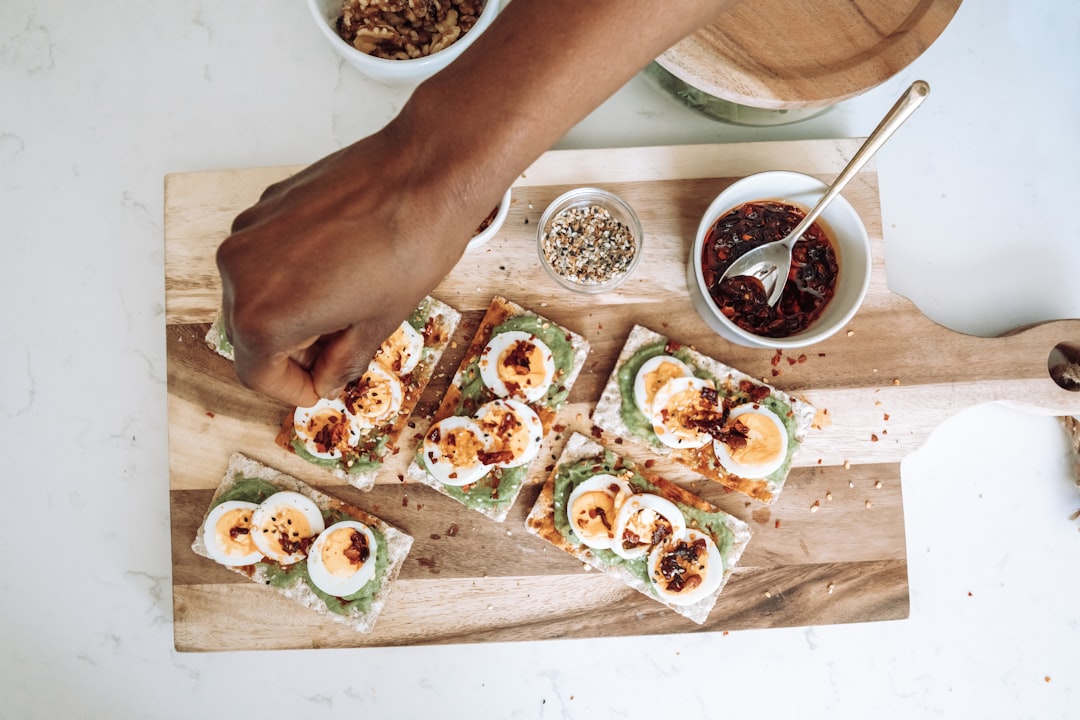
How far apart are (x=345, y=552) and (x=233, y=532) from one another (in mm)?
454

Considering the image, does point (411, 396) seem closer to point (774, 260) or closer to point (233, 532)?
point (233, 532)

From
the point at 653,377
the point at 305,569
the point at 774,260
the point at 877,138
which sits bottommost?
the point at 305,569

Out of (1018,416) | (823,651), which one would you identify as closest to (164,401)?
(823,651)

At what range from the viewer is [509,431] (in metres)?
2.71

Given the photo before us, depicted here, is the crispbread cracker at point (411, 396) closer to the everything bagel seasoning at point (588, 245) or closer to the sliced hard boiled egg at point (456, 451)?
the sliced hard boiled egg at point (456, 451)

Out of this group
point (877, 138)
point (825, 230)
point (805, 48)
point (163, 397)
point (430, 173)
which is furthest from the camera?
point (163, 397)

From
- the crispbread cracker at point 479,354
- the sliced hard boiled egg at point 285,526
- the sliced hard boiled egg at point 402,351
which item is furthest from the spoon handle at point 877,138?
the sliced hard boiled egg at point 285,526

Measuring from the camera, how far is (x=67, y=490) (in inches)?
117

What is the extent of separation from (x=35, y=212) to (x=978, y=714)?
4535 millimetres

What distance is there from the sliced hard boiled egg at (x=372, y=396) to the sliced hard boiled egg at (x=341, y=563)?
44cm

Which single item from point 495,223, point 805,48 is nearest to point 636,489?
point 495,223

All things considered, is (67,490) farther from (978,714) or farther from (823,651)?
(978,714)

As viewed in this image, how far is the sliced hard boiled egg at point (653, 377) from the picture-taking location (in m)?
2.71

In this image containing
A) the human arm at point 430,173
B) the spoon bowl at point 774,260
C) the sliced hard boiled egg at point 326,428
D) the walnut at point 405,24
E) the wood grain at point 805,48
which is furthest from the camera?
the sliced hard boiled egg at point 326,428
